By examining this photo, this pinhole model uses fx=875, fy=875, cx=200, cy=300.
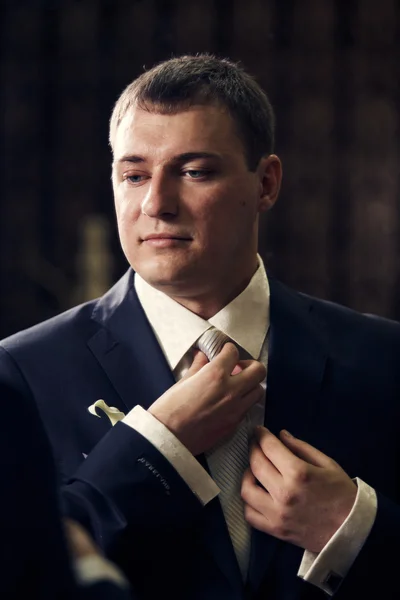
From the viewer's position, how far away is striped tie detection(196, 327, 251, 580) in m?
1.41

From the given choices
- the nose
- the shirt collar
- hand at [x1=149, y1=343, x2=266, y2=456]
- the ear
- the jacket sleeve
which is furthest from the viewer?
the ear

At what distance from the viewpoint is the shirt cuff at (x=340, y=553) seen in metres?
1.36

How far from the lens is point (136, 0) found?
6449mm

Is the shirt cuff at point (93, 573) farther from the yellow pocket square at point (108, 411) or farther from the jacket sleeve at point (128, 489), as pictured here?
the yellow pocket square at point (108, 411)

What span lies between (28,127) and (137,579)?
566 centimetres

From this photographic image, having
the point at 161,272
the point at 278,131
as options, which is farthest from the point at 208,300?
the point at 278,131

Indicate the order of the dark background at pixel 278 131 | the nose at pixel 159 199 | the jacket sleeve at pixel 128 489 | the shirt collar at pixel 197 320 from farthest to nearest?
the dark background at pixel 278 131 < the shirt collar at pixel 197 320 < the nose at pixel 159 199 < the jacket sleeve at pixel 128 489

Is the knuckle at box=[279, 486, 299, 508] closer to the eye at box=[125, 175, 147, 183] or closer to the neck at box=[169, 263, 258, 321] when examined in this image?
the neck at box=[169, 263, 258, 321]

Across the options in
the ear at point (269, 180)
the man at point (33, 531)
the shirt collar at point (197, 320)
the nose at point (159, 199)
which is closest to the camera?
the man at point (33, 531)

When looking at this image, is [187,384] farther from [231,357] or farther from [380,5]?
[380,5]

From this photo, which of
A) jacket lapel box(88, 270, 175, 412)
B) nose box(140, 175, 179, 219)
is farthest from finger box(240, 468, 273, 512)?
nose box(140, 175, 179, 219)

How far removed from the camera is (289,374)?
5.18 ft

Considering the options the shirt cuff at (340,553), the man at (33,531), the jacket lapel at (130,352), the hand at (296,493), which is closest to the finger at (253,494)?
the hand at (296,493)

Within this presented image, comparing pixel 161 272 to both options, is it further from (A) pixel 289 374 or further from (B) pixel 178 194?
(A) pixel 289 374
